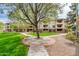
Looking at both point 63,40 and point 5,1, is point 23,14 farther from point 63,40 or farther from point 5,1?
point 63,40

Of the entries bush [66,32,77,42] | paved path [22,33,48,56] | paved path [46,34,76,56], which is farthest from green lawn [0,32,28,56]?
bush [66,32,77,42]

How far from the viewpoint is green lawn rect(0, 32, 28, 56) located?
1.64m

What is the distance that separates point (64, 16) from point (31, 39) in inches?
15.3

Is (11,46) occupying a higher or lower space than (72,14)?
lower

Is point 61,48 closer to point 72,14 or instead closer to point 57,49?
point 57,49

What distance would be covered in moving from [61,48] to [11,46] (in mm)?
482

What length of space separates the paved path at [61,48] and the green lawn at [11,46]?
252 mm

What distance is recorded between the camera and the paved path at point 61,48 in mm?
1632

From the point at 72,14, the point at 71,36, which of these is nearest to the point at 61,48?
the point at 71,36

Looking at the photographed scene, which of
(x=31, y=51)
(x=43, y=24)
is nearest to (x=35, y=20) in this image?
(x=43, y=24)

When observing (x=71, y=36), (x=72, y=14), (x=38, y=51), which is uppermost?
(x=72, y=14)

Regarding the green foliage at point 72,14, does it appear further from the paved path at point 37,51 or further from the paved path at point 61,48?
the paved path at point 37,51

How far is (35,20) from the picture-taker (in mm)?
1654

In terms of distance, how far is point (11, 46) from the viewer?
164 centimetres
